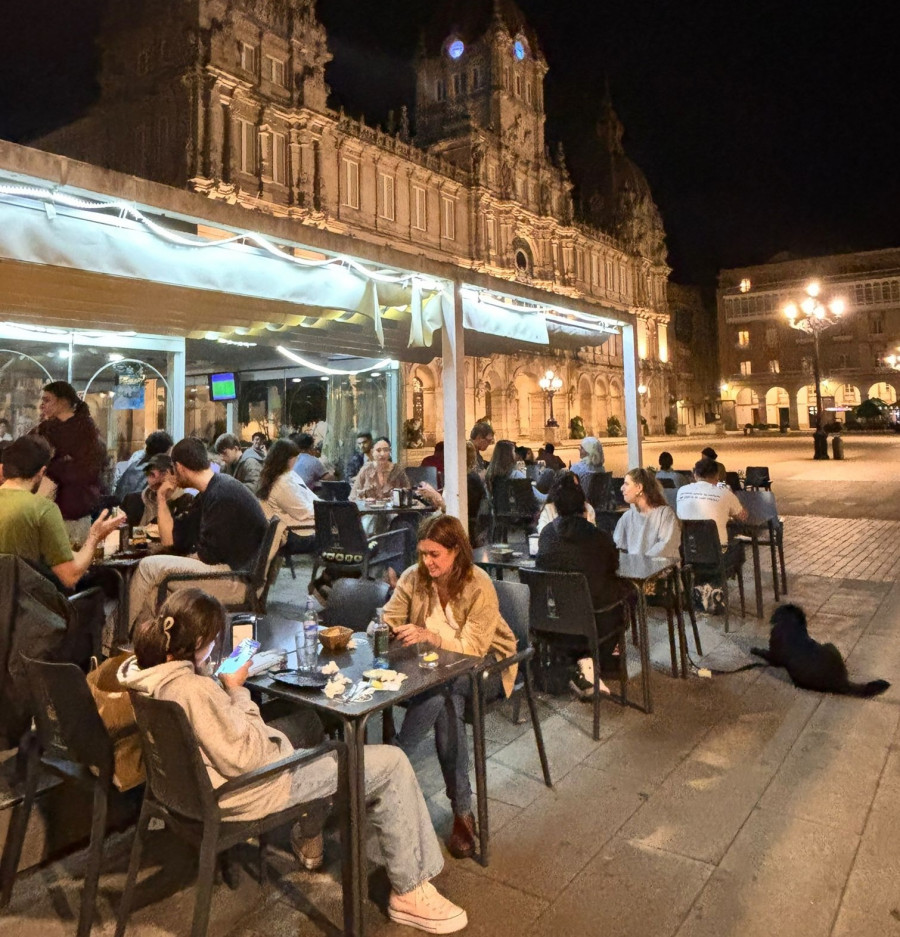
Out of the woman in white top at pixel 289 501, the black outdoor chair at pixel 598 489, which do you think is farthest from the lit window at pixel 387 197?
the woman in white top at pixel 289 501

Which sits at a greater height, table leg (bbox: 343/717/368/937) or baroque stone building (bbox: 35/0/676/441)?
baroque stone building (bbox: 35/0/676/441)

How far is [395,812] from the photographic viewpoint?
6.92 feet

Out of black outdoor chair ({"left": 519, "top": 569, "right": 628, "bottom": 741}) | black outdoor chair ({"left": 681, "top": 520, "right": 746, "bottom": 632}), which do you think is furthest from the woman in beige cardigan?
black outdoor chair ({"left": 681, "top": 520, "right": 746, "bottom": 632})

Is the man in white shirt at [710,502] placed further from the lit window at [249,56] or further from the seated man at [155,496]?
the lit window at [249,56]

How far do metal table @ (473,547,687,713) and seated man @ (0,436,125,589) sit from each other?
227cm

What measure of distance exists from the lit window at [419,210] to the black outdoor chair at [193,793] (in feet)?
104

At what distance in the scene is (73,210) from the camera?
3578 millimetres

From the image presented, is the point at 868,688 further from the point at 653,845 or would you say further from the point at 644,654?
the point at 653,845

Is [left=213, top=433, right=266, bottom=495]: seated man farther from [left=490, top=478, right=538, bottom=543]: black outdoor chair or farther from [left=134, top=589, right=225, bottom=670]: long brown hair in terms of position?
[left=134, top=589, right=225, bottom=670]: long brown hair

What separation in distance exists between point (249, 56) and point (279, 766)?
1112 inches

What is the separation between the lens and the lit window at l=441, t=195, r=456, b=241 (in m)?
32.8

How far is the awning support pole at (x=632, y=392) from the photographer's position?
24.0 ft

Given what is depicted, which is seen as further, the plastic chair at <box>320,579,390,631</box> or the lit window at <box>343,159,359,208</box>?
the lit window at <box>343,159,359,208</box>

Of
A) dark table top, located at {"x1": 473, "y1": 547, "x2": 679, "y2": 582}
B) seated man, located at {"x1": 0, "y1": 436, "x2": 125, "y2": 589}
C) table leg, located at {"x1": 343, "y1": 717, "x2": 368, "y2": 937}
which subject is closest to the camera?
table leg, located at {"x1": 343, "y1": 717, "x2": 368, "y2": 937}
